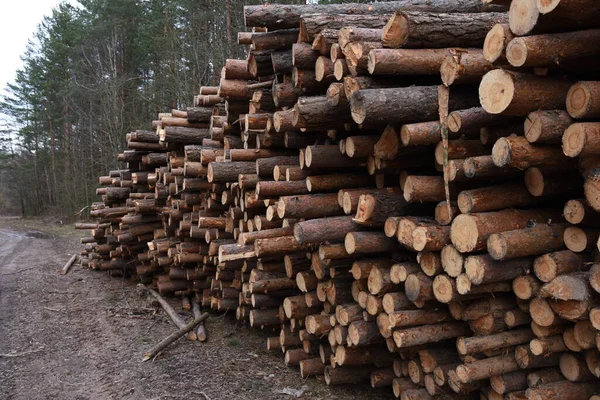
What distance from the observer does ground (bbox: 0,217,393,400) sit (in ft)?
18.0

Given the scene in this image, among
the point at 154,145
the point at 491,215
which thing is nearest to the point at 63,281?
the point at 154,145

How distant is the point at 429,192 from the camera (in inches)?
142

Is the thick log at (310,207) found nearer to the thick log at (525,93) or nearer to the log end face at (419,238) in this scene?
the log end face at (419,238)

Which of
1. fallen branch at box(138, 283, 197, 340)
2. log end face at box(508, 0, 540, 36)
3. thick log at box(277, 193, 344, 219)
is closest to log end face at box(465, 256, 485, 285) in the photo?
log end face at box(508, 0, 540, 36)

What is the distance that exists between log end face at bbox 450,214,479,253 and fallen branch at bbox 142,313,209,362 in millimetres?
4700

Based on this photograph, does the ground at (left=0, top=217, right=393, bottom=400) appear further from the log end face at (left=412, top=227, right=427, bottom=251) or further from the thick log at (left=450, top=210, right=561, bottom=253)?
the thick log at (left=450, top=210, right=561, bottom=253)

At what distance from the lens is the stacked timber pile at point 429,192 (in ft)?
9.18

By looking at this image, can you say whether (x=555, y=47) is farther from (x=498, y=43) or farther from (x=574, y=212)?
(x=574, y=212)

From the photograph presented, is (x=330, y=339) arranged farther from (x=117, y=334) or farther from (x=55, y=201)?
(x=55, y=201)

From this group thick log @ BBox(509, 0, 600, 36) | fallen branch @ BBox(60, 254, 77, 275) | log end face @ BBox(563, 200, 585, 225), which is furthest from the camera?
fallen branch @ BBox(60, 254, 77, 275)

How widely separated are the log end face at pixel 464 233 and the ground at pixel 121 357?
2.62m

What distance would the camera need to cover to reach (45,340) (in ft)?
23.9

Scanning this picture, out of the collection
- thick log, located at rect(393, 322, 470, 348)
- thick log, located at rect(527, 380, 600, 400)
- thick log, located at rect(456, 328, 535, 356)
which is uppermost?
thick log, located at rect(456, 328, 535, 356)

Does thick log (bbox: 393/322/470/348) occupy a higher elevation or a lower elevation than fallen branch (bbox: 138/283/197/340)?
higher
